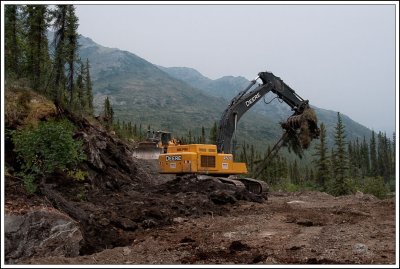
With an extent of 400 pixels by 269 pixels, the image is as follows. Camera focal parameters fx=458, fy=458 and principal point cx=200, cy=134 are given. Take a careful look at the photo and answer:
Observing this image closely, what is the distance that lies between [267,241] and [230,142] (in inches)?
424

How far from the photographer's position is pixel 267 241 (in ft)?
34.0

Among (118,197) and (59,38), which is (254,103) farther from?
(59,38)

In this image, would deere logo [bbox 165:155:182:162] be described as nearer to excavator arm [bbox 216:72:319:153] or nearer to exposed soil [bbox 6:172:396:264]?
exposed soil [bbox 6:172:396:264]

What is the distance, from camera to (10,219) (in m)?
8.52

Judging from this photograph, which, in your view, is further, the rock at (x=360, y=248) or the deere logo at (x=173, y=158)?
the deere logo at (x=173, y=158)

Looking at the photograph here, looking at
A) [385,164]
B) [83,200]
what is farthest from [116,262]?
[385,164]

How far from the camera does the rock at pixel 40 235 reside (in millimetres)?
8445

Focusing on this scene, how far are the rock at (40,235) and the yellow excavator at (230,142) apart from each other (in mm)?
9814

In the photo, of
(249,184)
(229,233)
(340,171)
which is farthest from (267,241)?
(340,171)

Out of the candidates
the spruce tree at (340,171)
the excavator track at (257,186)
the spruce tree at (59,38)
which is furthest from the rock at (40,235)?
the spruce tree at (340,171)

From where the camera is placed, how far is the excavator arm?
68.8ft

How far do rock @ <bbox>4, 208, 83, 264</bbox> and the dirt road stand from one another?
48cm

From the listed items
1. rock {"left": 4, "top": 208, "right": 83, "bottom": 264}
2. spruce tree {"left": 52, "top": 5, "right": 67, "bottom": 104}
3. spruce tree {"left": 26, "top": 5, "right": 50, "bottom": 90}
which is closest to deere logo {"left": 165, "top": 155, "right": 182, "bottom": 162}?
rock {"left": 4, "top": 208, "right": 83, "bottom": 264}

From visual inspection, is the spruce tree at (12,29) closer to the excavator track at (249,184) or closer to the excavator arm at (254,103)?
the excavator arm at (254,103)
